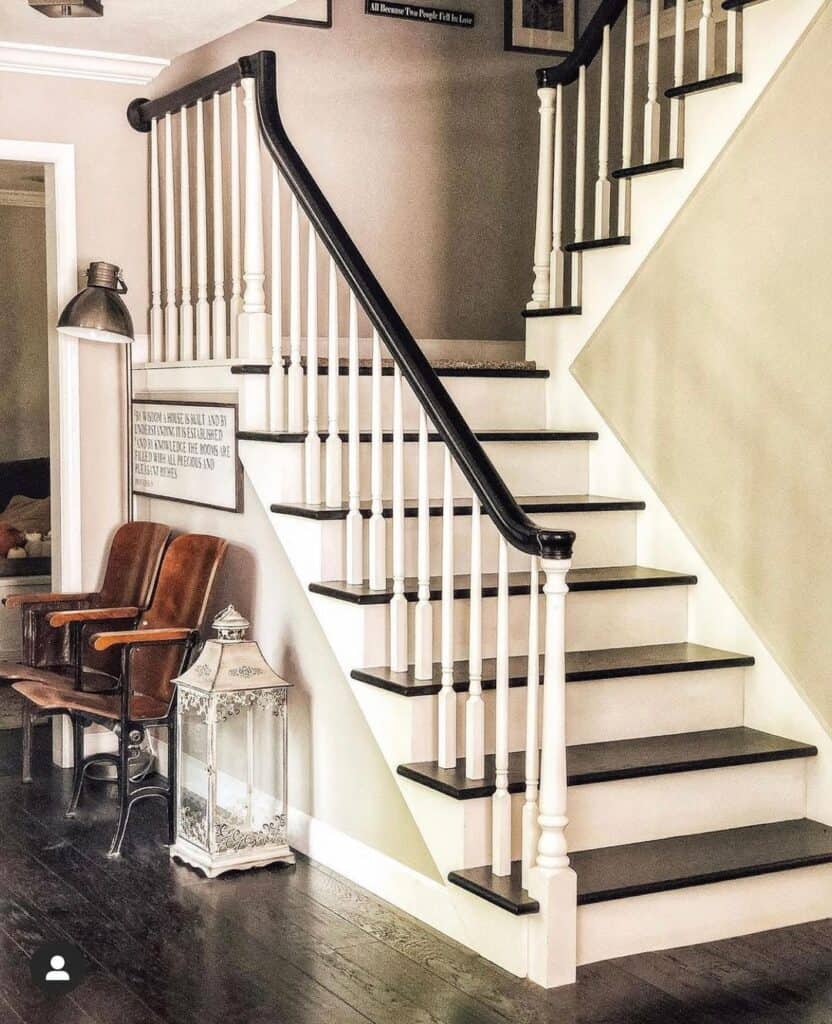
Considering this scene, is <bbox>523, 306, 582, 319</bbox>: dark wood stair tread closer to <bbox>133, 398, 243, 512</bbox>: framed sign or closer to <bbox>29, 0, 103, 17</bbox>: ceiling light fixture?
<bbox>133, 398, 243, 512</bbox>: framed sign

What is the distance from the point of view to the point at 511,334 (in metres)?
6.36

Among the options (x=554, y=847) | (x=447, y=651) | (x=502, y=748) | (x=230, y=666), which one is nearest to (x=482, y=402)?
(x=230, y=666)

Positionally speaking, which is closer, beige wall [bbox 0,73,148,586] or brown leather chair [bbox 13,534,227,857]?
brown leather chair [bbox 13,534,227,857]

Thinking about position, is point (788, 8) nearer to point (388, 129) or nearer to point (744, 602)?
point (744, 602)

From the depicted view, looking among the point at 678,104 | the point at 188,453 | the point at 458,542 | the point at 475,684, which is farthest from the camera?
the point at 188,453

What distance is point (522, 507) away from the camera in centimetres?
452

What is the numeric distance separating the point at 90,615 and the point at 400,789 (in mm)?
1523

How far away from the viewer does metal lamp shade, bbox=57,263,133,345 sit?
4.97m

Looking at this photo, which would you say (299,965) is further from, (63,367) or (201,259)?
(63,367)

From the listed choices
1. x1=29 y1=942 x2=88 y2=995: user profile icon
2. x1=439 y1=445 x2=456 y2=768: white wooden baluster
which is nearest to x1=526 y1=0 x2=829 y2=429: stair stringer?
x1=439 y1=445 x2=456 y2=768: white wooden baluster

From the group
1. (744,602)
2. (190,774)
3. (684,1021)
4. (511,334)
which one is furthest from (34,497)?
(684,1021)

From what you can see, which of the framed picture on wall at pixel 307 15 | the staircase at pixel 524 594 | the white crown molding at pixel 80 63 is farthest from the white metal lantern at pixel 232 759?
the framed picture on wall at pixel 307 15

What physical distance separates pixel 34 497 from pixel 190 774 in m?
5.10

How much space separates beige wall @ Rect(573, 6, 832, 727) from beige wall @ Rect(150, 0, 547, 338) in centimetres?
153
